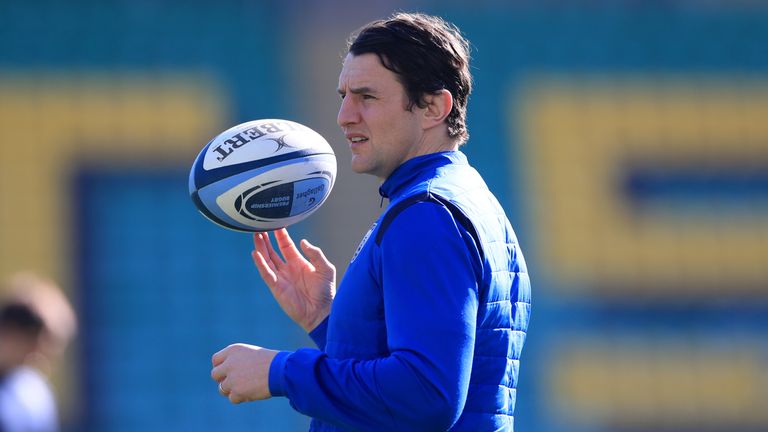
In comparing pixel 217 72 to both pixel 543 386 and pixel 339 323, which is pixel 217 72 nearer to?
pixel 543 386

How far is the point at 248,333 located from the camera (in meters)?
8.91

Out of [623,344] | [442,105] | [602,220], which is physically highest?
[602,220]

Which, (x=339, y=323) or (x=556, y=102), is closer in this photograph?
(x=339, y=323)

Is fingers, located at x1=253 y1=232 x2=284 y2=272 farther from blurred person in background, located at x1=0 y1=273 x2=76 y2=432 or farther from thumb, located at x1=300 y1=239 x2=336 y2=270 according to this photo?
blurred person in background, located at x1=0 y1=273 x2=76 y2=432

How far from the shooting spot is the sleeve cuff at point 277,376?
2295 millimetres

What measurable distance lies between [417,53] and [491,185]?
7265 millimetres

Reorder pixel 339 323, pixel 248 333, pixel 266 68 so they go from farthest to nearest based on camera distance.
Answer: pixel 266 68 → pixel 248 333 → pixel 339 323

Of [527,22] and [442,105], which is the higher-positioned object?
[527,22]

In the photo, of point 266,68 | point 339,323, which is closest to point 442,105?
point 339,323

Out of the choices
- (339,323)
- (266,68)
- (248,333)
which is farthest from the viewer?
(266,68)

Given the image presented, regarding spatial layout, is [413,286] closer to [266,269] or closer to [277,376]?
[277,376]

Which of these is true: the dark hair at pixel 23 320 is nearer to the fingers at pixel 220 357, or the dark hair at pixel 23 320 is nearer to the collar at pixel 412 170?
the fingers at pixel 220 357

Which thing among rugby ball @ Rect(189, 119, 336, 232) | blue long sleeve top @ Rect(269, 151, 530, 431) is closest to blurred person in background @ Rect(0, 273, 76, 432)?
rugby ball @ Rect(189, 119, 336, 232)

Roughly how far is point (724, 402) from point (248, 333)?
3.91 meters
